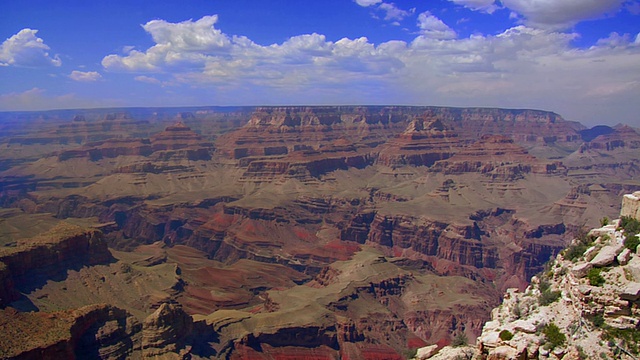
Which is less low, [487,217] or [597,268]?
[597,268]

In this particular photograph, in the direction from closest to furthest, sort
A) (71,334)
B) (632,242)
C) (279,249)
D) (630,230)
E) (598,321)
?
(598,321), (632,242), (630,230), (71,334), (279,249)

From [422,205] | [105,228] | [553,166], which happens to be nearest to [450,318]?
[422,205]

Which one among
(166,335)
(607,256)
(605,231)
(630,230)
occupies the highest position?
(630,230)

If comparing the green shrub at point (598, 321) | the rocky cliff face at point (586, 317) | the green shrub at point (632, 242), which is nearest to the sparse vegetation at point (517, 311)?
the rocky cliff face at point (586, 317)

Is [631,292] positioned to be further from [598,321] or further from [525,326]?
[525,326]

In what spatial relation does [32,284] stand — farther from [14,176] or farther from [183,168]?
[14,176]

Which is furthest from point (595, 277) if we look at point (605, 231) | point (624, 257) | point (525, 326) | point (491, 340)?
point (605, 231)
